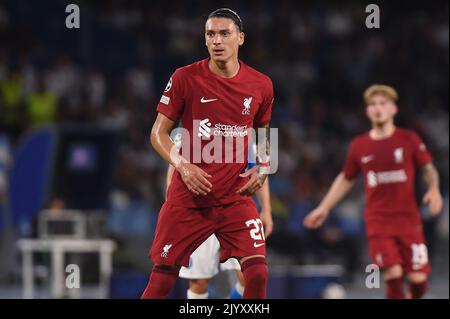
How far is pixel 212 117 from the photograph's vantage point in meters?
6.44

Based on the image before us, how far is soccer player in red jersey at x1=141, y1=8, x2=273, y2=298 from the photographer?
641 cm

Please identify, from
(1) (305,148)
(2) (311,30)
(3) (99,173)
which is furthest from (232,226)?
(2) (311,30)

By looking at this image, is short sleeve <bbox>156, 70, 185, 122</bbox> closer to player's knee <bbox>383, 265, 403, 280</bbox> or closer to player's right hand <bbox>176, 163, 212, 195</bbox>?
player's right hand <bbox>176, 163, 212, 195</bbox>

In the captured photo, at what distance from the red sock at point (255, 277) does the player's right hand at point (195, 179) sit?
564mm

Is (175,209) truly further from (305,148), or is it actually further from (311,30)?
(311,30)

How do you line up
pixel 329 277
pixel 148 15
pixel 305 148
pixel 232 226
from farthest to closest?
1. pixel 148 15
2. pixel 305 148
3. pixel 329 277
4. pixel 232 226

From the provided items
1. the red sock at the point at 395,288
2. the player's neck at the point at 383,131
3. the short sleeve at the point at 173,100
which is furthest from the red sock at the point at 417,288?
the short sleeve at the point at 173,100

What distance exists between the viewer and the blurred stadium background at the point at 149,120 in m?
13.2

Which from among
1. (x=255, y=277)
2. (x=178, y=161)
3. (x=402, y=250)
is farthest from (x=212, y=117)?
(x=402, y=250)

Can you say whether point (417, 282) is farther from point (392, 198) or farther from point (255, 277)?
point (255, 277)

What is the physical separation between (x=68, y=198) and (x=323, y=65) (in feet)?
25.1

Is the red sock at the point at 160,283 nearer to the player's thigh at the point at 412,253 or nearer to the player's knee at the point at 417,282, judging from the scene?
the player's thigh at the point at 412,253

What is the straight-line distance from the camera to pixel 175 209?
651 cm
